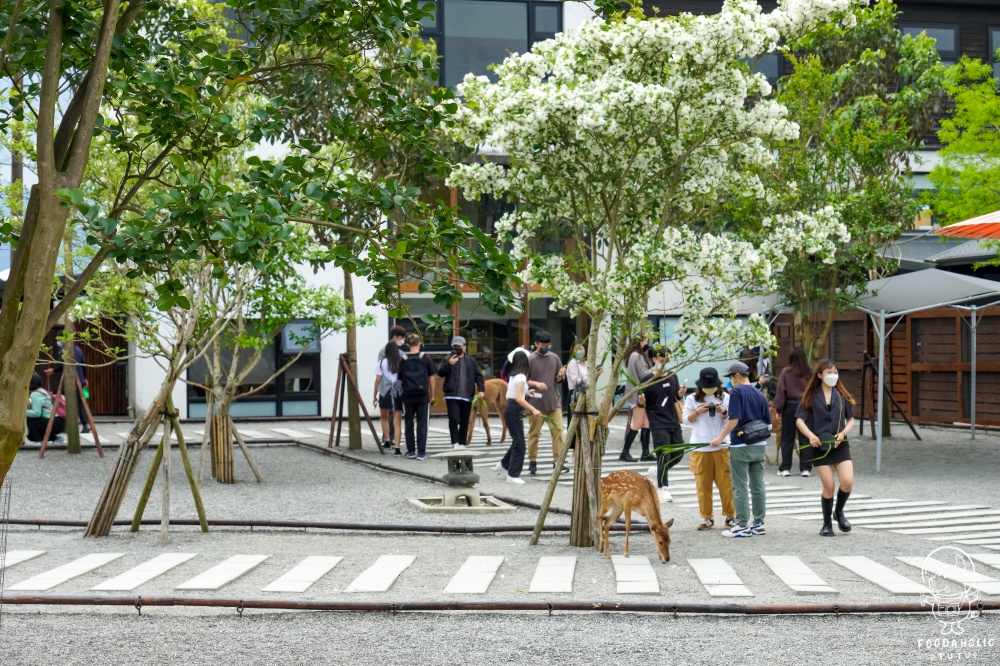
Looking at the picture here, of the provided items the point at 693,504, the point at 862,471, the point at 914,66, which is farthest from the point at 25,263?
the point at 914,66

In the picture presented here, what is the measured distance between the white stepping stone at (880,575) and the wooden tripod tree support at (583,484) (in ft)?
6.46

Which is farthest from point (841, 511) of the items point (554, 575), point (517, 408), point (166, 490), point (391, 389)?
point (391, 389)

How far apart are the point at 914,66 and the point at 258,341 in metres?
12.4

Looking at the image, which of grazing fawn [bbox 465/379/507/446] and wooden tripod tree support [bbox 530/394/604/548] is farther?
grazing fawn [bbox 465/379/507/446]

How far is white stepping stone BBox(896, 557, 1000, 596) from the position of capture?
26.8 feet

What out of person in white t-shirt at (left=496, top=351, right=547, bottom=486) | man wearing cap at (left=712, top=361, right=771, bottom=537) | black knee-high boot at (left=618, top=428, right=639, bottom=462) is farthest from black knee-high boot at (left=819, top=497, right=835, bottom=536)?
black knee-high boot at (left=618, top=428, right=639, bottom=462)

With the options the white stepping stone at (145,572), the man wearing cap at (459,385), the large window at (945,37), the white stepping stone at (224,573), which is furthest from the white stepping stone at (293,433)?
the large window at (945,37)

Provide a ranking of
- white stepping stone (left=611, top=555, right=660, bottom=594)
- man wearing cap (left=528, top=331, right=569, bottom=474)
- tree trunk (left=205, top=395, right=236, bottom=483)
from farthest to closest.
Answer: man wearing cap (left=528, top=331, right=569, bottom=474), tree trunk (left=205, top=395, right=236, bottom=483), white stepping stone (left=611, top=555, right=660, bottom=594)

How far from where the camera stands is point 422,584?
8.69 m

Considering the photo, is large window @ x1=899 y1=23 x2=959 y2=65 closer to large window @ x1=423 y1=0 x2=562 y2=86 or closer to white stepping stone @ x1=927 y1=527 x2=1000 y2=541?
large window @ x1=423 y1=0 x2=562 y2=86

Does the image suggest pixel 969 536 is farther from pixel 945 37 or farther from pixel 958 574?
pixel 945 37

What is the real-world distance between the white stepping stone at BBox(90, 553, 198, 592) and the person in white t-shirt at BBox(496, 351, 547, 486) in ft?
18.6

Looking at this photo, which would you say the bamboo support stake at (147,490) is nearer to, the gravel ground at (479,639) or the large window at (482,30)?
the gravel ground at (479,639)

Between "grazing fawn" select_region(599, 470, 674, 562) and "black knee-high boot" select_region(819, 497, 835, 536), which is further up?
"grazing fawn" select_region(599, 470, 674, 562)
